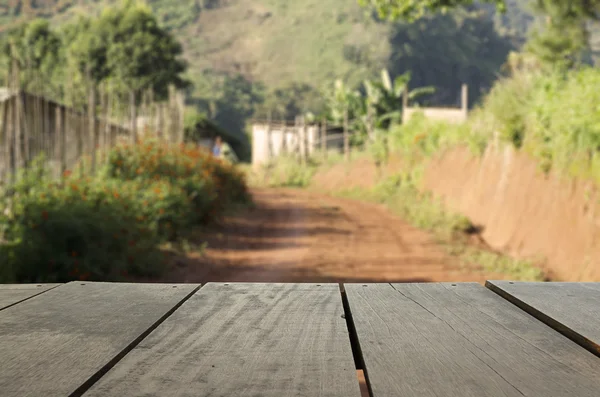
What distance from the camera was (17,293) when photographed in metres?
2.24

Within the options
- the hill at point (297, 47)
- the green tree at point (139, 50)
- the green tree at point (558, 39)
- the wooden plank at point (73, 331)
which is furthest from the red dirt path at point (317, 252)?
the hill at point (297, 47)

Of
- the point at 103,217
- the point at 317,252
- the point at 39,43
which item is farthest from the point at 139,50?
the point at 103,217

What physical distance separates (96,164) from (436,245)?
221 inches

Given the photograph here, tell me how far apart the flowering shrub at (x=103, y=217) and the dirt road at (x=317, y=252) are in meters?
0.59

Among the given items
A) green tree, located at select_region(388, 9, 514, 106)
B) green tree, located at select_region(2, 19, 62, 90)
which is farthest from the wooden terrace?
green tree, located at select_region(388, 9, 514, 106)

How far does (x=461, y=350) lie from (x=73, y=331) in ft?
2.95

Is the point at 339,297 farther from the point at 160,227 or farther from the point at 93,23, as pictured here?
the point at 93,23

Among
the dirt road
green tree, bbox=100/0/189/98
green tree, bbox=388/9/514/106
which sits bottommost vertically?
the dirt road

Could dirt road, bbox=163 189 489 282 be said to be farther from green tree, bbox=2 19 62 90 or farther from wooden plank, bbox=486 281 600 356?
green tree, bbox=2 19 62 90

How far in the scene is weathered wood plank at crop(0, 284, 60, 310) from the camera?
211cm

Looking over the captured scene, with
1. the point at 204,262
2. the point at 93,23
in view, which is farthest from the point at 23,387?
the point at 93,23

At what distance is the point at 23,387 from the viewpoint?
1.38 meters

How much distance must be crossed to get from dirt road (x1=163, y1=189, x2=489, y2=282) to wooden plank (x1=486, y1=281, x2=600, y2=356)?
6064mm

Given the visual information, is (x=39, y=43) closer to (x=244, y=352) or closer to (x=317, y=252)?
(x=317, y=252)
